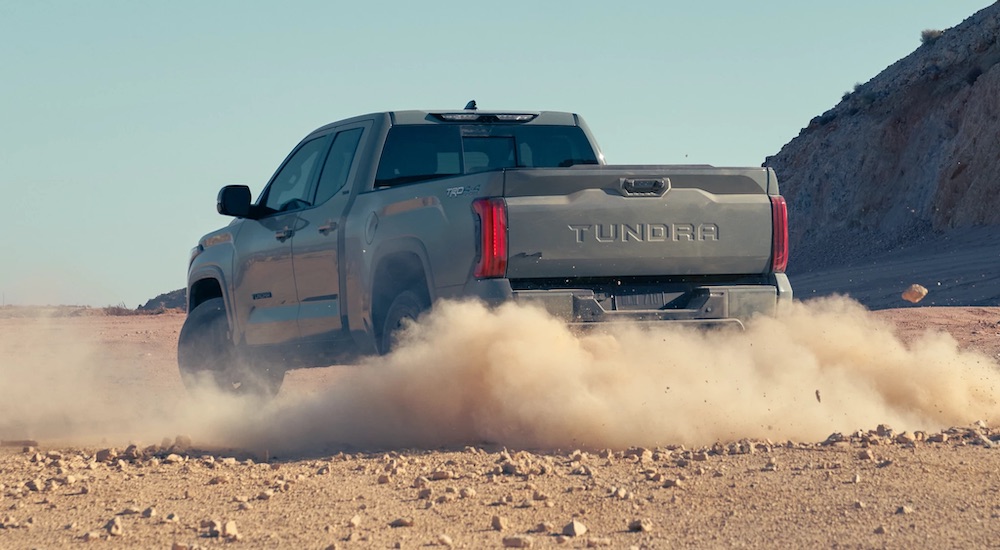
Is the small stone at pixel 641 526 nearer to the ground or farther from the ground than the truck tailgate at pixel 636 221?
nearer to the ground

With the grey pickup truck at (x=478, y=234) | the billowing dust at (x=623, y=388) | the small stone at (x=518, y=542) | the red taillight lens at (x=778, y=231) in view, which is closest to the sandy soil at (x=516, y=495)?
the small stone at (x=518, y=542)

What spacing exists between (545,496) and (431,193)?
8.39ft

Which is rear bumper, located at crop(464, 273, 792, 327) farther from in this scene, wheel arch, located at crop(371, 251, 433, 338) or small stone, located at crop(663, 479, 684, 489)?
small stone, located at crop(663, 479, 684, 489)

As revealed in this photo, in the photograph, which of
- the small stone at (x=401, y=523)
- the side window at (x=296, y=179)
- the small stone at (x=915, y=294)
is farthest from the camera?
the small stone at (x=915, y=294)

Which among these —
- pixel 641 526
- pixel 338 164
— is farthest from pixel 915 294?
pixel 641 526

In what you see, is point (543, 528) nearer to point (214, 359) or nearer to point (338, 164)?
point (338, 164)

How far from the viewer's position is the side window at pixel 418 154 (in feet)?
31.4

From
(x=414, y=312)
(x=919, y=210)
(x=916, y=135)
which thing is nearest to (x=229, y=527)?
(x=414, y=312)

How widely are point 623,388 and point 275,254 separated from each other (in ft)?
10.8

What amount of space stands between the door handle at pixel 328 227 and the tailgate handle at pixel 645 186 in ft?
7.46

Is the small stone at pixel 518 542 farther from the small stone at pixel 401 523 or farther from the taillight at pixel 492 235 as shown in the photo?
the taillight at pixel 492 235

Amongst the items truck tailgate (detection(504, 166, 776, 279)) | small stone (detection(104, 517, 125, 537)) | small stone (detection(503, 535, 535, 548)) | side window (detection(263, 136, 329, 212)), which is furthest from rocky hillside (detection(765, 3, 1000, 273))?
small stone (detection(104, 517, 125, 537))

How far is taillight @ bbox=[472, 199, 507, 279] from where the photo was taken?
308 inches

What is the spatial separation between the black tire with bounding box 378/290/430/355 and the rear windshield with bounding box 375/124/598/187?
1.12 m
